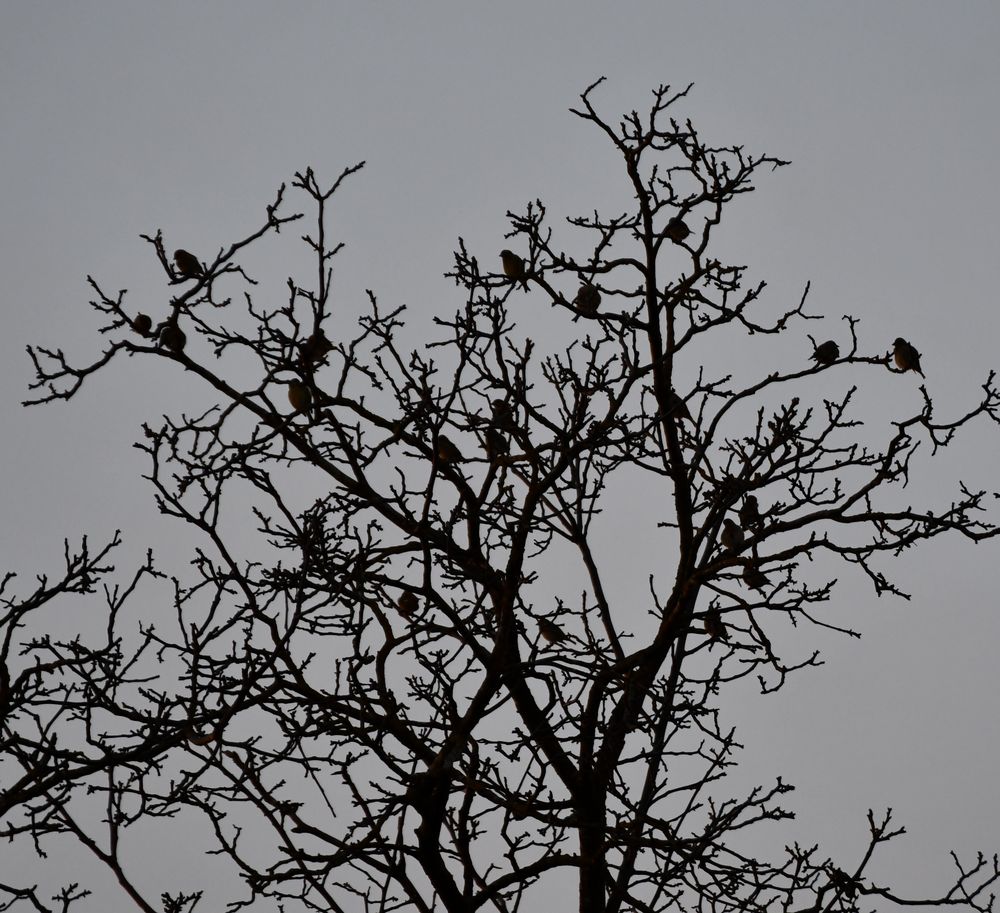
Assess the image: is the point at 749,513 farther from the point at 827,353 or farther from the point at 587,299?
the point at 587,299

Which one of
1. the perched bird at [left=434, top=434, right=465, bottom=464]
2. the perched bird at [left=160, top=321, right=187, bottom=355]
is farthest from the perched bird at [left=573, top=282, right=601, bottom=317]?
the perched bird at [left=160, top=321, right=187, bottom=355]

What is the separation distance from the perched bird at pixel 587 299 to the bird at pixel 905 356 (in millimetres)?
1605

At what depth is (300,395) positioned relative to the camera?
17.4ft

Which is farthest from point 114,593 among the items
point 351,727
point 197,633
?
point 351,727

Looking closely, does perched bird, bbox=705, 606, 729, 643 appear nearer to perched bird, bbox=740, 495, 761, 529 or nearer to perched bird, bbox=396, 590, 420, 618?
perched bird, bbox=740, 495, 761, 529

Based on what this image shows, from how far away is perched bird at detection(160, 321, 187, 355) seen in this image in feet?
15.9

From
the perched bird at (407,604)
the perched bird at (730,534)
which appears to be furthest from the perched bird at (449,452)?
the perched bird at (730,534)

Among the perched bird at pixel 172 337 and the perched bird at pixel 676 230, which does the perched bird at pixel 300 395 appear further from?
the perched bird at pixel 676 230

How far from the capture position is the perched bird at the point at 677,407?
18.5ft

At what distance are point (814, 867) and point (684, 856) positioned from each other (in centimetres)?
81

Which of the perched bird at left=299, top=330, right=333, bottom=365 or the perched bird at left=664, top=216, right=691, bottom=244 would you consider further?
the perched bird at left=664, top=216, right=691, bottom=244

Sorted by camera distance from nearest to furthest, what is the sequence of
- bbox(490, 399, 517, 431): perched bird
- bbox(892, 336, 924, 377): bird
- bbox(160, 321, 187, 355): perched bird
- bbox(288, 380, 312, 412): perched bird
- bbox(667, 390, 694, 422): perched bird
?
bbox(160, 321, 187, 355): perched bird → bbox(288, 380, 312, 412): perched bird → bbox(667, 390, 694, 422): perched bird → bbox(490, 399, 517, 431): perched bird → bbox(892, 336, 924, 377): bird

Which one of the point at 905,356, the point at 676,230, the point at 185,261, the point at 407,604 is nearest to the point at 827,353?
the point at 905,356

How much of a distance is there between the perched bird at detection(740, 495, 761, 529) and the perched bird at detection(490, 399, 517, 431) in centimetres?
124
